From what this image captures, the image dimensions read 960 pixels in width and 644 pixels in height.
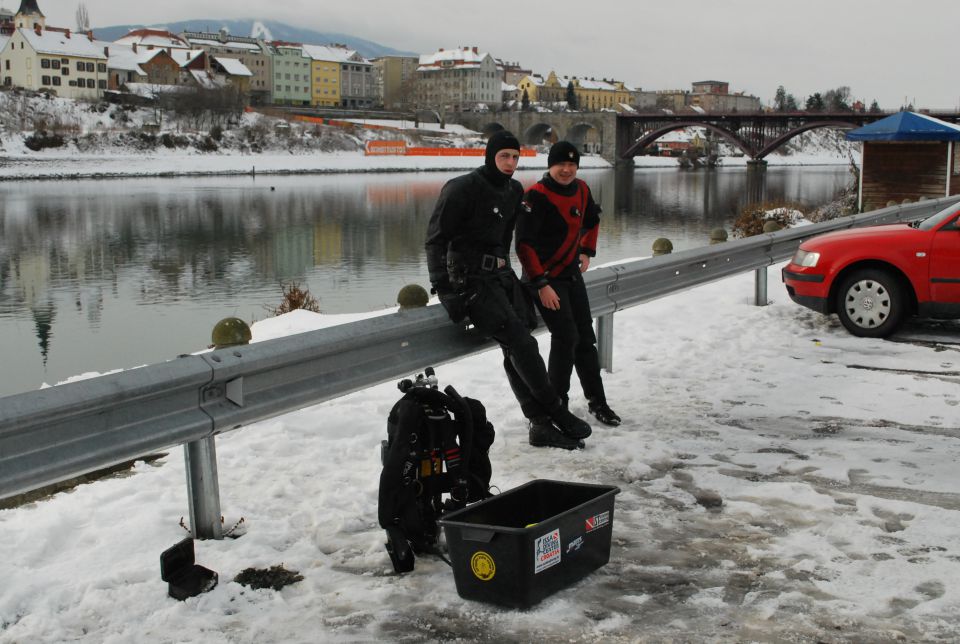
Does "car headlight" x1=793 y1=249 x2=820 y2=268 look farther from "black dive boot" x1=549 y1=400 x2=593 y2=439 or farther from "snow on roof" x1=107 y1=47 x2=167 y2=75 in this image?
"snow on roof" x1=107 y1=47 x2=167 y2=75

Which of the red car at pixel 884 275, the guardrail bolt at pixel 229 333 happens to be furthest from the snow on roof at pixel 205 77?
the guardrail bolt at pixel 229 333

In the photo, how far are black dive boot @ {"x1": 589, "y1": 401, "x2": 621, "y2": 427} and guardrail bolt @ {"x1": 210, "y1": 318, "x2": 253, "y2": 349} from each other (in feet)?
7.53

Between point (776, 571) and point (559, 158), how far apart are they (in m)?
3.03

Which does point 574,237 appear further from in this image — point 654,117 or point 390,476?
point 654,117

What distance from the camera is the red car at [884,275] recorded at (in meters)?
9.84

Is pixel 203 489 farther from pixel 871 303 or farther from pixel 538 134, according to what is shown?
pixel 538 134

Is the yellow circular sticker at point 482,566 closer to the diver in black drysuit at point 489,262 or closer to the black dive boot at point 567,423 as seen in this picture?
the diver in black drysuit at point 489,262

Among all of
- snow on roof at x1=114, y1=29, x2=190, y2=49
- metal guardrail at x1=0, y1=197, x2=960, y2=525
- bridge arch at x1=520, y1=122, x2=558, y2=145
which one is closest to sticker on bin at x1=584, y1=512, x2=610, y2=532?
metal guardrail at x1=0, y1=197, x2=960, y2=525

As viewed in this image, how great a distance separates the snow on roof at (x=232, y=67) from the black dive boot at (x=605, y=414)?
481 feet

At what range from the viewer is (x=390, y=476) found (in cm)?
458

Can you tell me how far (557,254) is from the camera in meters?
6.74

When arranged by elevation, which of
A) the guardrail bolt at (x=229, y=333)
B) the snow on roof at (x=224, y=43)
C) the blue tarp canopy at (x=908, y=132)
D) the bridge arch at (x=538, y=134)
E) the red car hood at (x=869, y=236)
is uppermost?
the snow on roof at (x=224, y=43)

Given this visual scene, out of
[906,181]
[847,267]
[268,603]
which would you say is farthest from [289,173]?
[268,603]

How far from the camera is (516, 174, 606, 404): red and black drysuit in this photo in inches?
263
